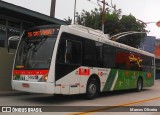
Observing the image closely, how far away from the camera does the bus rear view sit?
13.4 meters

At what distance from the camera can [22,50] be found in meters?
14.7

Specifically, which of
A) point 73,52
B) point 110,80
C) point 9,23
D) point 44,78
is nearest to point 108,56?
point 110,80

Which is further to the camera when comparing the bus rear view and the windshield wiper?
the windshield wiper

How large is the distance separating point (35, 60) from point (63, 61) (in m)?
1.13

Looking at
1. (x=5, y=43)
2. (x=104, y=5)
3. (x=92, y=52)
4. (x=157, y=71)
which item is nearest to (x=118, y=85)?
(x=92, y=52)

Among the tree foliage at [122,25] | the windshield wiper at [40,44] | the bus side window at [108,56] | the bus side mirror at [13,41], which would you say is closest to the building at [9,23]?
the bus side mirror at [13,41]

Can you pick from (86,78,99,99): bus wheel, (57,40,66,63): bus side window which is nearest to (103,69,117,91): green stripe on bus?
(86,78,99,99): bus wheel

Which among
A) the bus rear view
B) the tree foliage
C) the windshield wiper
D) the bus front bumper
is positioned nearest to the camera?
the bus front bumper

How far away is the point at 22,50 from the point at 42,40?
1137mm

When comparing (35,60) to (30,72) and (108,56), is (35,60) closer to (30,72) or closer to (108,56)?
(30,72)

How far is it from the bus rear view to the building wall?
9.52 ft

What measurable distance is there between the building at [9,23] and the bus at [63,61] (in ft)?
9.86

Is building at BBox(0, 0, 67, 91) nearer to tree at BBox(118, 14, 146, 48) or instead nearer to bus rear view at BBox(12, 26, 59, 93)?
bus rear view at BBox(12, 26, 59, 93)

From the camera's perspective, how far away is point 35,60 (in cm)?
1390
